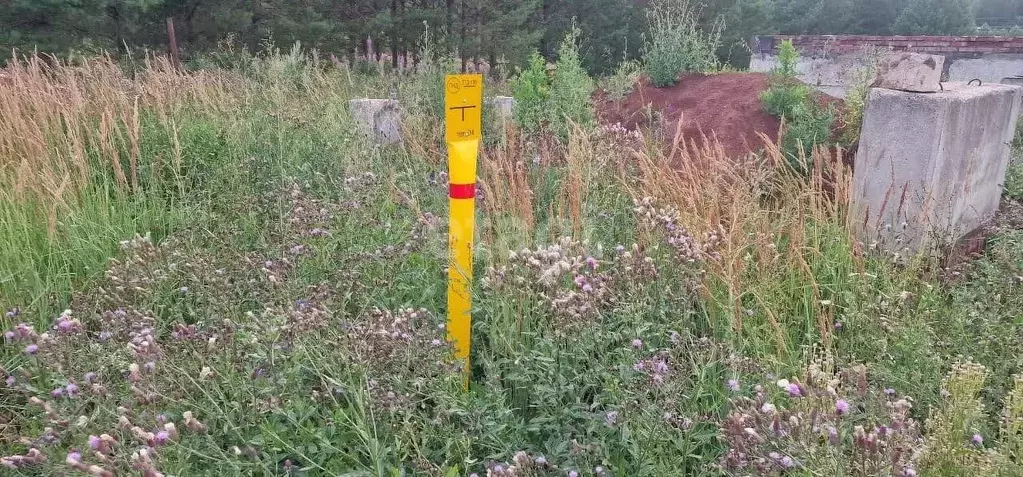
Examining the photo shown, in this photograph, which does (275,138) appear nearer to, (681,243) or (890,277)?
(681,243)

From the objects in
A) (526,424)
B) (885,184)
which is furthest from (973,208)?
(526,424)

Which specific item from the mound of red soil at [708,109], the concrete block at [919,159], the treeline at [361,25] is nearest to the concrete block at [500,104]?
the mound of red soil at [708,109]

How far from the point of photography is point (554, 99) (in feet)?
21.9

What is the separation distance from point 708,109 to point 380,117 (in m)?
3.17

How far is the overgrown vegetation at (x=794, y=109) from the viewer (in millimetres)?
5219

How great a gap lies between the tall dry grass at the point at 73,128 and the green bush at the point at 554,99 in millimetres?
2733

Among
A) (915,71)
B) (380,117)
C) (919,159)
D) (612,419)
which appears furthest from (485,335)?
(380,117)

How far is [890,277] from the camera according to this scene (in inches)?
123

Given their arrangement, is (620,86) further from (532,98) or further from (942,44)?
(942,44)

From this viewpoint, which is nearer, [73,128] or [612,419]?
[612,419]

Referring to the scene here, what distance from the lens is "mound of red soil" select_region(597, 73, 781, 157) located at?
590cm

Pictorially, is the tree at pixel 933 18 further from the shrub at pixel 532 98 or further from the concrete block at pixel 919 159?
the concrete block at pixel 919 159

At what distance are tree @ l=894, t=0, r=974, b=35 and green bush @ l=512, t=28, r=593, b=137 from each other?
143ft


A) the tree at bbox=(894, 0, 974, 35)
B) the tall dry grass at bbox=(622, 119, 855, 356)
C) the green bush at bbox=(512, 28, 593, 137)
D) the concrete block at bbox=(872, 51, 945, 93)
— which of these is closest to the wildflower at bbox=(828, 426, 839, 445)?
the tall dry grass at bbox=(622, 119, 855, 356)
